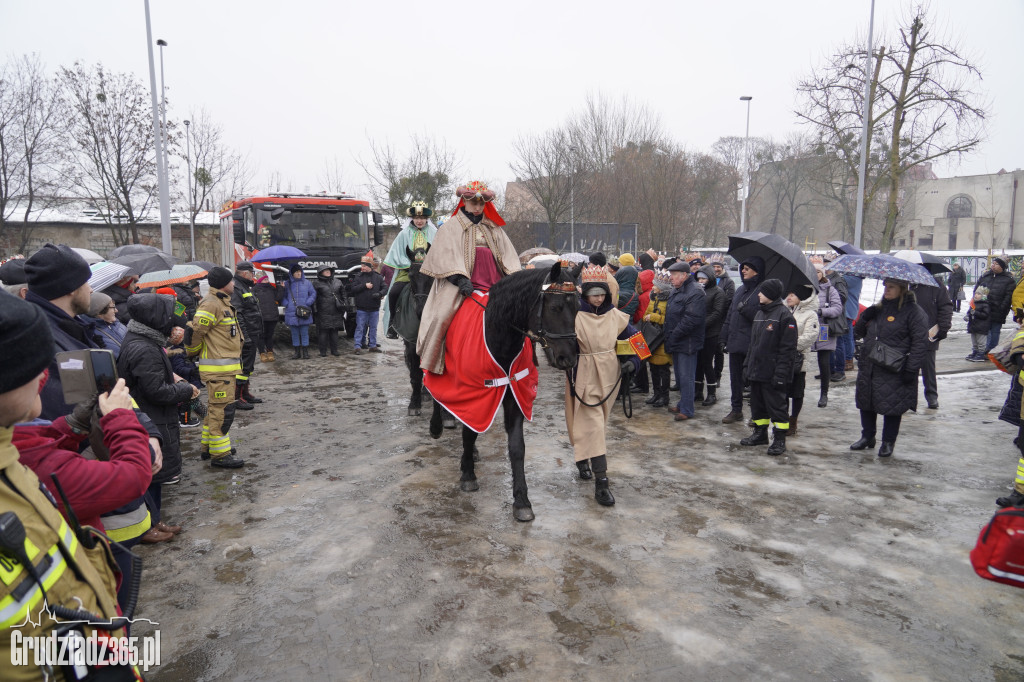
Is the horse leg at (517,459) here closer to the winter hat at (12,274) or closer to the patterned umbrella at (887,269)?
the patterned umbrella at (887,269)

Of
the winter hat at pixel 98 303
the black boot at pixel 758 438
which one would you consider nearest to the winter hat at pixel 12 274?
the winter hat at pixel 98 303

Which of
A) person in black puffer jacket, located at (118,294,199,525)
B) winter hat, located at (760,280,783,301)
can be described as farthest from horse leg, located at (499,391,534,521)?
winter hat, located at (760,280,783,301)

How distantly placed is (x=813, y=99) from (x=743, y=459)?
60.0 feet

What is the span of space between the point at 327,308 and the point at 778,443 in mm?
8588

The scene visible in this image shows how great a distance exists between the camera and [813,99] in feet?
65.4

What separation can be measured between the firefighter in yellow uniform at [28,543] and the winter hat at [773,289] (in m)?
6.10

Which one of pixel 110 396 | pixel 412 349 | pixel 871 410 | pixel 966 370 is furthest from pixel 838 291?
pixel 110 396

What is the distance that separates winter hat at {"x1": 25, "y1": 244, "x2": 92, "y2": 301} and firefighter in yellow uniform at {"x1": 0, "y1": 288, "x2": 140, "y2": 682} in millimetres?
1740

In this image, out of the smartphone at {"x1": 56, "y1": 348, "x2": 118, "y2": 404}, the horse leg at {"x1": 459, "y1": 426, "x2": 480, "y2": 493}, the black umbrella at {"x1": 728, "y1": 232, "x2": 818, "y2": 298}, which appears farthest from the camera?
the black umbrella at {"x1": 728, "y1": 232, "x2": 818, "y2": 298}

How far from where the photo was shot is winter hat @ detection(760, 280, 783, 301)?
6.26 meters

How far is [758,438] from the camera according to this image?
656cm

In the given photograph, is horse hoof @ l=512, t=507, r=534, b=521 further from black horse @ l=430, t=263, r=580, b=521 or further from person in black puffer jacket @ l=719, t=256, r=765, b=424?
person in black puffer jacket @ l=719, t=256, r=765, b=424

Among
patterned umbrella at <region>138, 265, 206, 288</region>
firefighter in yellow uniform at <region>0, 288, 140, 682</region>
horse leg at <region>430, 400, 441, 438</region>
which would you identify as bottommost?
horse leg at <region>430, 400, 441, 438</region>

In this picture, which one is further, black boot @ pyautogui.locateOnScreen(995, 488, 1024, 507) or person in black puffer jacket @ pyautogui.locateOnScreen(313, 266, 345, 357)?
person in black puffer jacket @ pyautogui.locateOnScreen(313, 266, 345, 357)
